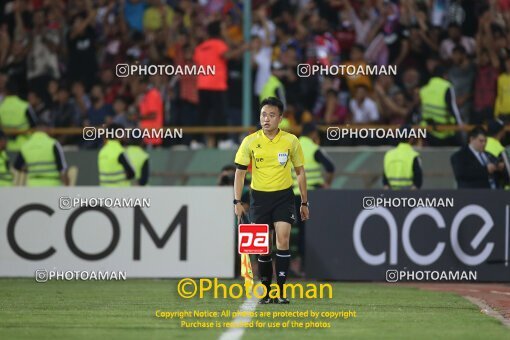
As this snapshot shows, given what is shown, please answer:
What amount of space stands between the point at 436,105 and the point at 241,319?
9.99 meters

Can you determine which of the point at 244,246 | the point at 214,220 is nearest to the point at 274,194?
the point at 244,246

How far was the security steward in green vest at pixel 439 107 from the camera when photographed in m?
20.6

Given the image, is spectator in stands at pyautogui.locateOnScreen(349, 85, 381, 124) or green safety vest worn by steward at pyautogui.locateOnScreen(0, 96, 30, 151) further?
green safety vest worn by steward at pyautogui.locateOnScreen(0, 96, 30, 151)

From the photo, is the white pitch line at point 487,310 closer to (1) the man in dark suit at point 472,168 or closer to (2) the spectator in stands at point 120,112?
(1) the man in dark suit at point 472,168

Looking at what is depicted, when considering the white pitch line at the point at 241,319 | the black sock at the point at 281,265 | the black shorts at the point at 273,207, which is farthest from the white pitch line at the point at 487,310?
the white pitch line at the point at 241,319

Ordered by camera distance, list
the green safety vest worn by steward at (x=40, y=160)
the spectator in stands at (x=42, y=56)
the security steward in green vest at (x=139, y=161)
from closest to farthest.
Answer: the green safety vest worn by steward at (x=40, y=160) → the security steward in green vest at (x=139, y=161) → the spectator in stands at (x=42, y=56)

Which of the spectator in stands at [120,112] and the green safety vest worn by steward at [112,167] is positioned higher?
the spectator in stands at [120,112]

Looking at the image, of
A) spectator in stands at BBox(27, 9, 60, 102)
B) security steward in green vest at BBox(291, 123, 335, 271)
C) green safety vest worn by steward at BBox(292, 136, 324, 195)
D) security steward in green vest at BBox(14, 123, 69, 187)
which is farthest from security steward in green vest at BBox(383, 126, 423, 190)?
spectator in stands at BBox(27, 9, 60, 102)

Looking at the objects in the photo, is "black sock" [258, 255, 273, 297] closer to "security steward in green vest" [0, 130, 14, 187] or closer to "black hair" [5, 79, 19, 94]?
"security steward in green vest" [0, 130, 14, 187]

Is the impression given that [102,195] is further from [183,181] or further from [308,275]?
[183,181]

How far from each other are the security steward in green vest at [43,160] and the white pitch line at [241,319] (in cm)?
573

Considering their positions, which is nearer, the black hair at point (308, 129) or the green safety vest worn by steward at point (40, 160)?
the black hair at point (308, 129)

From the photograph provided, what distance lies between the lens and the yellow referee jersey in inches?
519

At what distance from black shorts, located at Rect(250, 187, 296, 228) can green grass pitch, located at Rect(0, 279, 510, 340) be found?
89 centimetres
